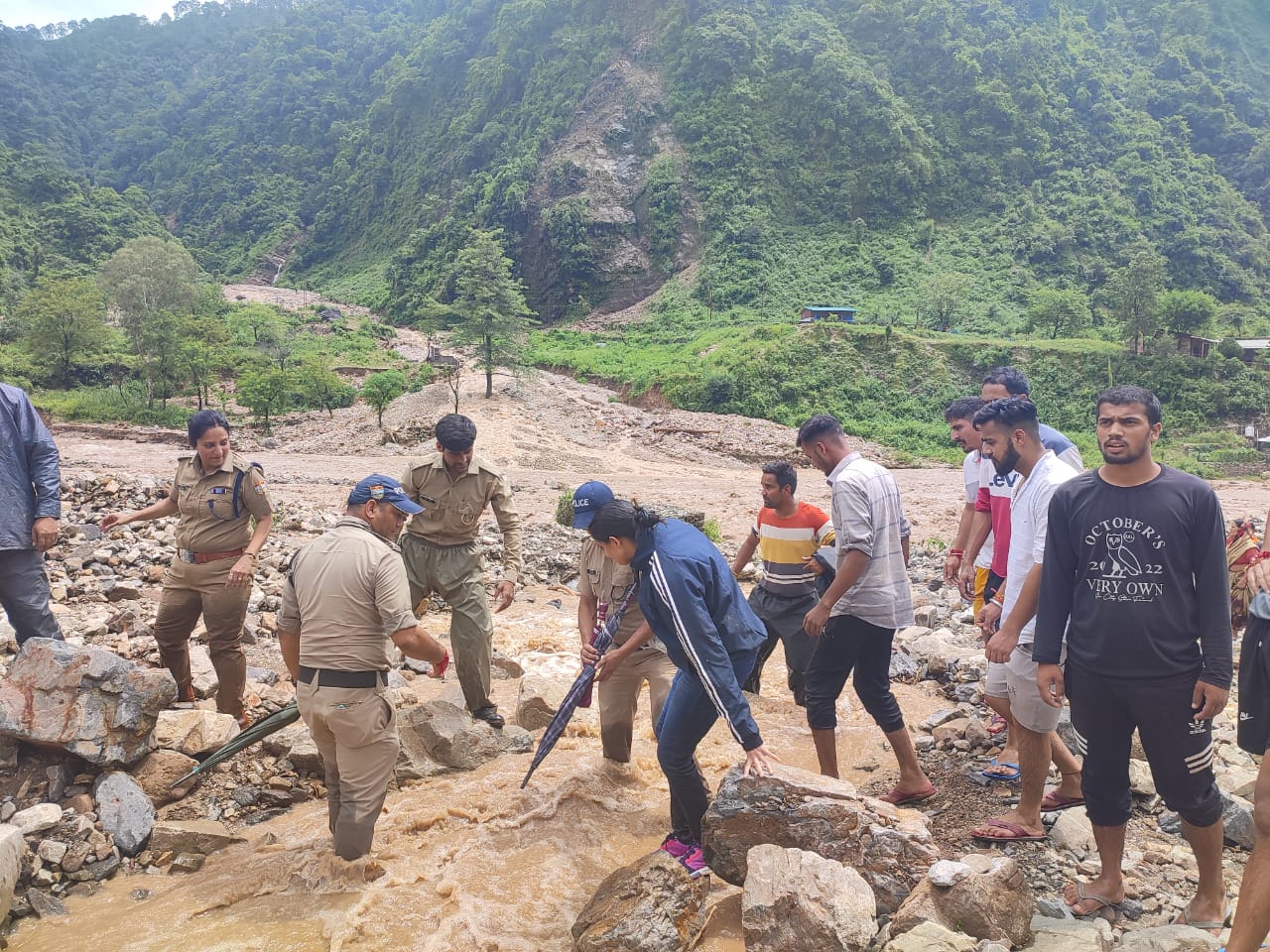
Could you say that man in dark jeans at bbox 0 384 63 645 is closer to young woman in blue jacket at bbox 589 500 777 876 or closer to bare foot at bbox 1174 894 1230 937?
young woman in blue jacket at bbox 589 500 777 876

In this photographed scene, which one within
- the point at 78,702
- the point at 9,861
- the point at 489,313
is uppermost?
the point at 489,313

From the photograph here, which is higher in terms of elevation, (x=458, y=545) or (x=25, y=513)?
(x=25, y=513)

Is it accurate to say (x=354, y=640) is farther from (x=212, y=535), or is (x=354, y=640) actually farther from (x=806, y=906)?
(x=806, y=906)

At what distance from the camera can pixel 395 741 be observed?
3650 mm

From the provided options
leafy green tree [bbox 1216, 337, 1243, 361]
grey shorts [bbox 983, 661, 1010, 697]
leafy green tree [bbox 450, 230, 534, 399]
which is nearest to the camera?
grey shorts [bbox 983, 661, 1010, 697]

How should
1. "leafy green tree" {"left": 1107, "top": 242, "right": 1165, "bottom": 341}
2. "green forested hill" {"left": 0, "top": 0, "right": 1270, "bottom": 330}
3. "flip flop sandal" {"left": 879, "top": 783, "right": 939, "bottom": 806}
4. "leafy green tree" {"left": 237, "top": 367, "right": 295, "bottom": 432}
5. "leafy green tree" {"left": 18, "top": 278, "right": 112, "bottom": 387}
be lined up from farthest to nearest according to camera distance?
"green forested hill" {"left": 0, "top": 0, "right": 1270, "bottom": 330}, "leafy green tree" {"left": 1107, "top": 242, "right": 1165, "bottom": 341}, "leafy green tree" {"left": 18, "top": 278, "right": 112, "bottom": 387}, "leafy green tree" {"left": 237, "top": 367, "right": 295, "bottom": 432}, "flip flop sandal" {"left": 879, "top": 783, "right": 939, "bottom": 806}

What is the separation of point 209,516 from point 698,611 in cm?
323

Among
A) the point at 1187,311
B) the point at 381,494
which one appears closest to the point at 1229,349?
the point at 1187,311

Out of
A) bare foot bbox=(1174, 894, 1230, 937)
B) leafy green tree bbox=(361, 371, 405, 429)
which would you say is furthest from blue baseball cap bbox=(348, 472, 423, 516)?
leafy green tree bbox=(361, 371, 405, 429)

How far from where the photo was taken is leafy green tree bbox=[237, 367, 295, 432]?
27250 millimetres

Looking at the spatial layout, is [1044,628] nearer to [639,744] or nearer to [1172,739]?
[1172,739]

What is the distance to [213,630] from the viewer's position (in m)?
4.76

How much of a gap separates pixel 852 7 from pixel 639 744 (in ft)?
241

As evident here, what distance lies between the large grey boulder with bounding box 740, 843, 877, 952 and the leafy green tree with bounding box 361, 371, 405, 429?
2301 cm
